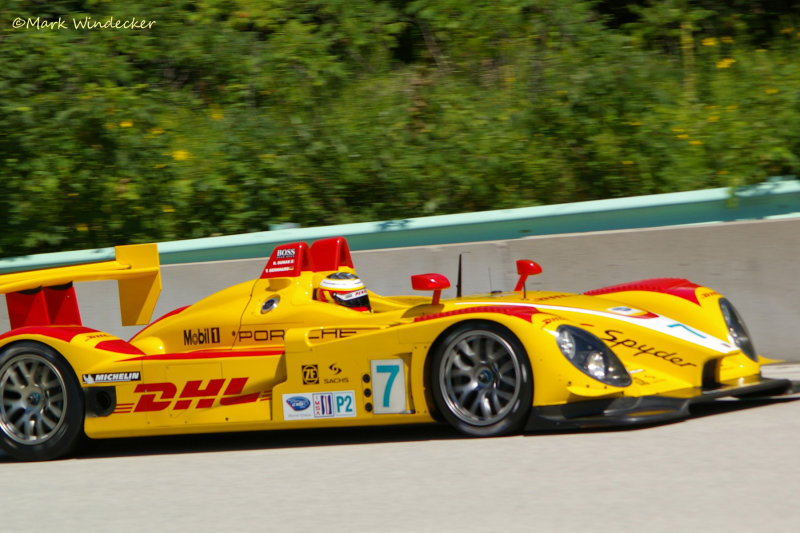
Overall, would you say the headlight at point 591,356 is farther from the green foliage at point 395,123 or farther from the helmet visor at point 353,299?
the green foliage at point 395,123

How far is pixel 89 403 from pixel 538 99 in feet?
18.9

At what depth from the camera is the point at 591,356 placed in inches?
198

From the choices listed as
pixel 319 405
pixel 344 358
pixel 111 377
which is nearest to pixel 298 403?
pixel 319 405

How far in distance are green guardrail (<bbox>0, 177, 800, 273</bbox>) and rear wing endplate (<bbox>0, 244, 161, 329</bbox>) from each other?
147 centimetres

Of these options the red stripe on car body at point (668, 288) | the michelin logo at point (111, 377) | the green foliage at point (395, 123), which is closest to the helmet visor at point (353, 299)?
the michelin logo at point (111, 377)

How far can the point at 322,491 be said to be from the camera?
14.3 ft

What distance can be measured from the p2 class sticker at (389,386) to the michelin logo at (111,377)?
1.44 meters

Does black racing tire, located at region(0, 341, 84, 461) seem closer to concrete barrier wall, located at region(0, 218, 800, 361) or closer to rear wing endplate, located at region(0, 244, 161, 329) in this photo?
rear wing endplate, located at region(0, 244, 161, 329)

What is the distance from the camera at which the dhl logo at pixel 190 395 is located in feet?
18.4

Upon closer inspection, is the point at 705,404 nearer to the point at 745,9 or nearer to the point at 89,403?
the point at 89,403

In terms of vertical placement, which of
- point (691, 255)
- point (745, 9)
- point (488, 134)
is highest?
point (745, 9)

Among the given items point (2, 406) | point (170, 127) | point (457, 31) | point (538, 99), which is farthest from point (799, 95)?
point (2, 406)

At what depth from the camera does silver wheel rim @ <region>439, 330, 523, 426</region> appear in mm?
5117

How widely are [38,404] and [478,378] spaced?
8.72 feet
